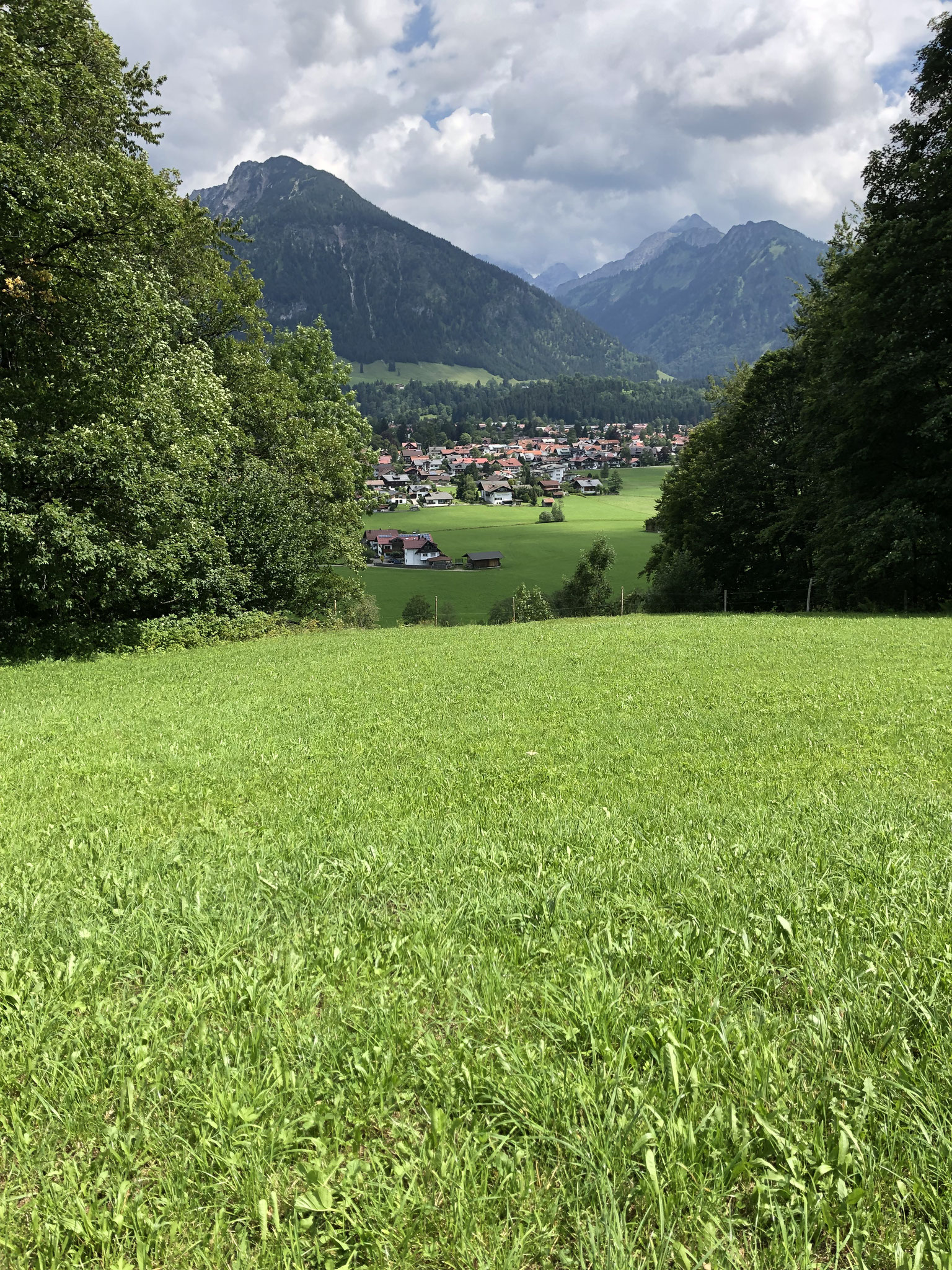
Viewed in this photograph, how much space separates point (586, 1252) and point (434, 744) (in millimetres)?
7202

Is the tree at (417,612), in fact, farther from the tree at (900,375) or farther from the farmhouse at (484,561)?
the tree at (900,375)

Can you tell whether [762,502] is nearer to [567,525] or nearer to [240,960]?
[240,960]

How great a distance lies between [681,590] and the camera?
4603 centimetres

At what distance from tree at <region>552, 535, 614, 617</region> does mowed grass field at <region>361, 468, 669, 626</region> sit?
1065 centimetres

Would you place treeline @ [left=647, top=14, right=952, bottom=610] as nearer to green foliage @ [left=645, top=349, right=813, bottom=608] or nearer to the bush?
green foliage @ [left=645, top=349, right=813, bottom=608]

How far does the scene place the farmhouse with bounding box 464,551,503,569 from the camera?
117 m

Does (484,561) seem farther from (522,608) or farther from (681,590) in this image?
(681,590)

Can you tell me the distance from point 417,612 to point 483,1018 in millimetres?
82056

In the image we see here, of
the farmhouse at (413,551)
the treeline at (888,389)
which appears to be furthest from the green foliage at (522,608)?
the farmhouse at (413,551)

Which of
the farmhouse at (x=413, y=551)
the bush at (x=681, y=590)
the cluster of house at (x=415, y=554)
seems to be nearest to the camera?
the bush at (x=681, y=590)

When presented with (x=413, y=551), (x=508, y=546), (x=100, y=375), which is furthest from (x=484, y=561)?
(x=100, y=375)

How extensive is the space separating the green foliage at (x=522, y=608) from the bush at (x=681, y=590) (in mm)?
16160

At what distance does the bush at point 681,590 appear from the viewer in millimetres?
43688

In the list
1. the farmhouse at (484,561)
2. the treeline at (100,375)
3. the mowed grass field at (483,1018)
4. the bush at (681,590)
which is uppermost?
the treeline at (100,375)
